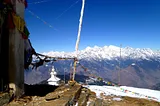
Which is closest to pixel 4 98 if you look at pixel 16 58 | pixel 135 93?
pixel 16 58

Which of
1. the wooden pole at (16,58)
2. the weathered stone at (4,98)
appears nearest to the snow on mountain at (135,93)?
the wooden pole at (16,58)

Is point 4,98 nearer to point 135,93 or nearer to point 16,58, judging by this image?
point 16,58

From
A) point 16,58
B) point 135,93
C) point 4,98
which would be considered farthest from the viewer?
Result: point 135,93

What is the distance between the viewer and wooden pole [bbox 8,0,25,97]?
28.3 feet

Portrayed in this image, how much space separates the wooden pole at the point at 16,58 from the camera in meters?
8.63

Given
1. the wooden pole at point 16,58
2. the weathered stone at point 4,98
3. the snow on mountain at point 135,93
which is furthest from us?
the snow on mountain at point 135,93

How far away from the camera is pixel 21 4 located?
9617 mm

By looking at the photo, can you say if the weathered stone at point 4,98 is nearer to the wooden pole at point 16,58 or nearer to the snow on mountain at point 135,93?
the wooden pole at point 16,58

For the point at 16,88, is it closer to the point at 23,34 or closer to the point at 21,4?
Answer: the point at 23,34

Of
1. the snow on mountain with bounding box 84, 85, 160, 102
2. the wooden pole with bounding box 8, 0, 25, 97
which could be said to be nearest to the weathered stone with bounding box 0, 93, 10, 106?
the wooden pole with bounding box 8, 0, 25, 97

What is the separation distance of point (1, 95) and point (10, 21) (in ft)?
11.1

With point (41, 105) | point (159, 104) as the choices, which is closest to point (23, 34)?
point (41, 105)

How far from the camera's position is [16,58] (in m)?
8.83

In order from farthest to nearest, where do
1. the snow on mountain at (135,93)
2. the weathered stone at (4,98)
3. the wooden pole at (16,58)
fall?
the snow on mountain at (135,93) → the wooden pole at (16,58) → the weathered stone at (4,98)
